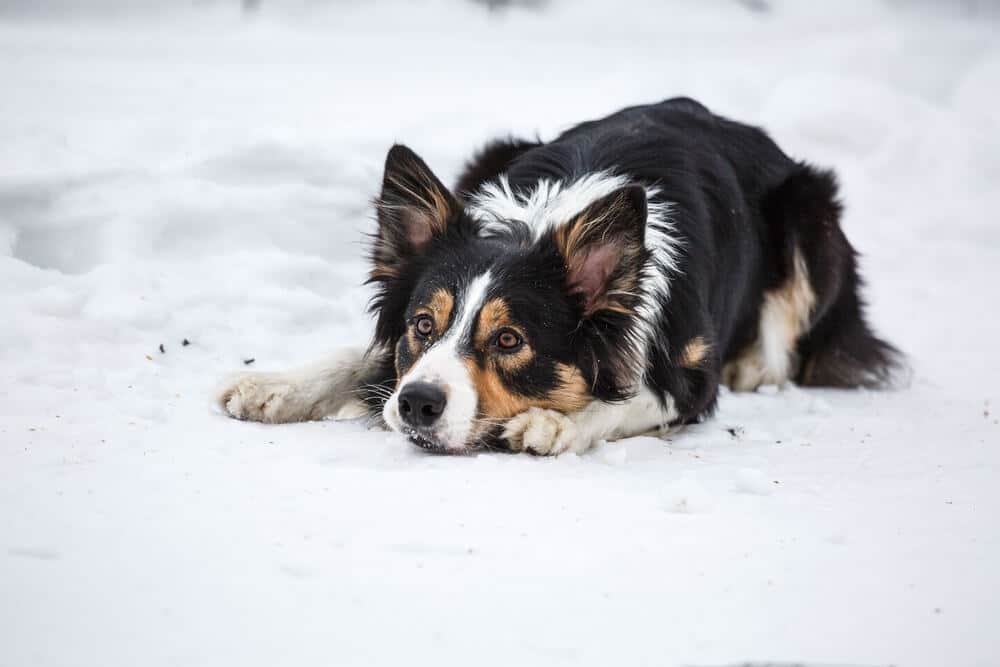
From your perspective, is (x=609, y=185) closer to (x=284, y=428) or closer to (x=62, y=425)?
(x=284, y=428)

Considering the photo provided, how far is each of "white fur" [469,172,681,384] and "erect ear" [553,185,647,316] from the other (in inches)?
5.5

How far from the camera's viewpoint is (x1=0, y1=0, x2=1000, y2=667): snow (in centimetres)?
233

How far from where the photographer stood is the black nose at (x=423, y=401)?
3.54 m

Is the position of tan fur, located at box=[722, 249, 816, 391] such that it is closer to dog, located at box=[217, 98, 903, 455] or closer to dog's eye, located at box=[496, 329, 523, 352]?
dog, located at box=[217, 98, 903, 455]

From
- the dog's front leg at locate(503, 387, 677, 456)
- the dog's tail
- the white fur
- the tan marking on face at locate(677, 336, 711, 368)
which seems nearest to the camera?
the dog's front leg at locate(503, 387, 677, 456)

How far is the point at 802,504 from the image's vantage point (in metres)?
3.24

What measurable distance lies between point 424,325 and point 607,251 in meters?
0.81

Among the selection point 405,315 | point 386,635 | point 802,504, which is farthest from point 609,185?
point 386,635

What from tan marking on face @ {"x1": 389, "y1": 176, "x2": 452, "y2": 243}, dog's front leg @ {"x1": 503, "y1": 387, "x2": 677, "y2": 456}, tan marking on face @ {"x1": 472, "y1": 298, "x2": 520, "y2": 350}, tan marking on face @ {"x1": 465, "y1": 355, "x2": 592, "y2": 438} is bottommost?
dog's front leg @ {"x1": 503, "y1": 387, "x2": 677, "y2": 456}

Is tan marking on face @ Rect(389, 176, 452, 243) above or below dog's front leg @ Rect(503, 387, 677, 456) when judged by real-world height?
above

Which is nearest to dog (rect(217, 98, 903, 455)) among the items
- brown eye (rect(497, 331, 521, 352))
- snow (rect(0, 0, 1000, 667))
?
brown eye (rect(497, 331, 521, 352))

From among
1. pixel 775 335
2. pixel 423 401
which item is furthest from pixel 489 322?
pixel 775 335

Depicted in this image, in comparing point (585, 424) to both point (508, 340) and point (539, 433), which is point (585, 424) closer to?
point (539, 433)

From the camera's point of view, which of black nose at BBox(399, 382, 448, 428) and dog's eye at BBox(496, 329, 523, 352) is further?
dog's eye at BBox(496, 329, 523, 352)
